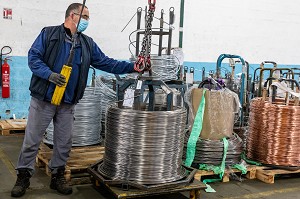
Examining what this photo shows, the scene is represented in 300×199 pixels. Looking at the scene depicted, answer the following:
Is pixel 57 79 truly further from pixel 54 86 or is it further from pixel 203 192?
pixel 203 192

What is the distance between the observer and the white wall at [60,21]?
7.92 meters

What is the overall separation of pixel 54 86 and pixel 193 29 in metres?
6.86

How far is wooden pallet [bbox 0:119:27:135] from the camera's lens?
23.2 ft

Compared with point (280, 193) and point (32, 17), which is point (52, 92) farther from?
point (32, 17)

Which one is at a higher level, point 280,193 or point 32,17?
point 32,17

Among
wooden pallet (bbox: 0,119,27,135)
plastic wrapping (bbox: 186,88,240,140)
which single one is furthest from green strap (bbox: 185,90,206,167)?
wooden pallet (bbox: 0,119,27,135)

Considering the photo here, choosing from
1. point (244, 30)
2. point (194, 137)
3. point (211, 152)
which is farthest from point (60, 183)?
point (244, 30)

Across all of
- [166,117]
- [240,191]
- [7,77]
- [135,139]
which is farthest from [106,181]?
[7,77]

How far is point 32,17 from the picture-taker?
8078mm

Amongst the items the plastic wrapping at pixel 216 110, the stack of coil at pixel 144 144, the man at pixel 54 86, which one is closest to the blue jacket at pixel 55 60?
the man at pixel 54 86

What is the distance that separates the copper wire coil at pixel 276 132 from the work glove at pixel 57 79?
107 inches

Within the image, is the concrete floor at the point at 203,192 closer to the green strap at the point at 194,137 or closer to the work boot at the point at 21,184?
the work boot at the point at 21,184

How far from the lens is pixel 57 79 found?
375 cm

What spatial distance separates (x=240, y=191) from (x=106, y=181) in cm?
175
